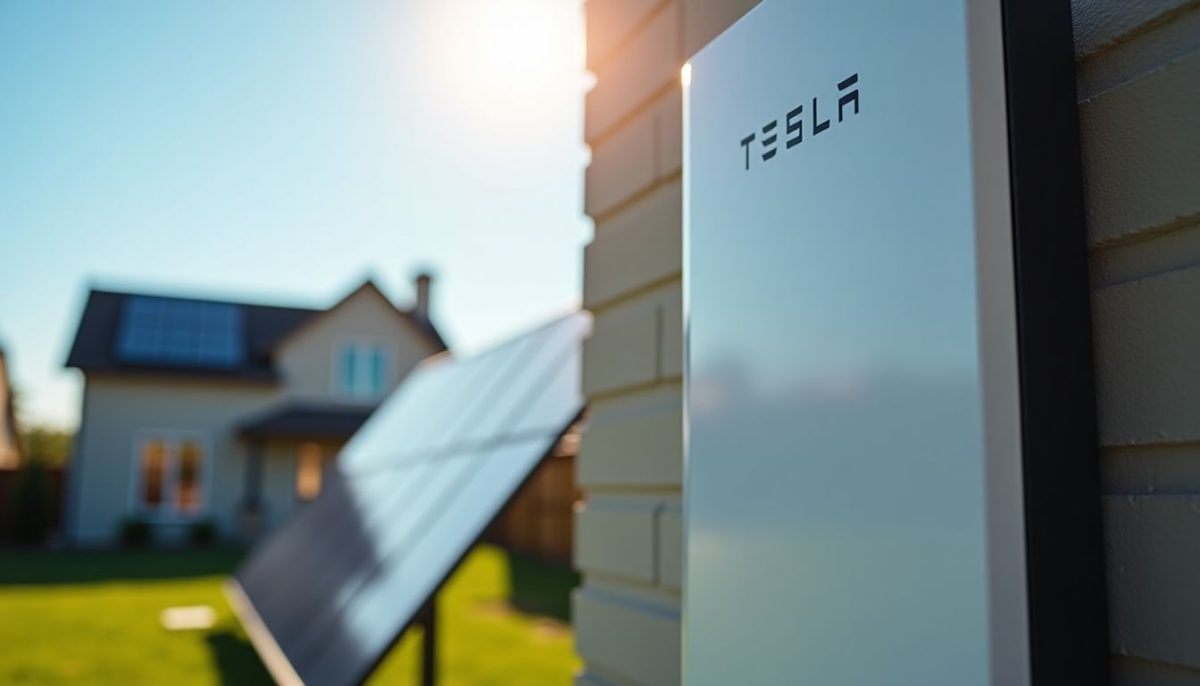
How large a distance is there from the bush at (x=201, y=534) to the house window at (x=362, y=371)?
4.94 meters

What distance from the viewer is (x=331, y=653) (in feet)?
13.0

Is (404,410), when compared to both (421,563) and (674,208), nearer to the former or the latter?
(421,563)

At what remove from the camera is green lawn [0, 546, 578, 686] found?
23.4 ft

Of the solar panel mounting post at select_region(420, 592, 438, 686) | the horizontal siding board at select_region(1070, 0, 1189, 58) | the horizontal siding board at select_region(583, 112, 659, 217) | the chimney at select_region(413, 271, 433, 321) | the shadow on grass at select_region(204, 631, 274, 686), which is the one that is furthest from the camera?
the chimney at select_region(413, 271, 433, 321)

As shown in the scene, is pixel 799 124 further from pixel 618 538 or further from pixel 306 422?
pixel 306 422

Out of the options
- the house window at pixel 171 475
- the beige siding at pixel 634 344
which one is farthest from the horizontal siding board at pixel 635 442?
the house window at pixel 171 475

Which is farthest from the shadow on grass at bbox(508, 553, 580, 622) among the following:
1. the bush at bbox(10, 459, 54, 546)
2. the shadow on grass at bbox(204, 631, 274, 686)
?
the bush at bbox(10, 459, 54, 546)

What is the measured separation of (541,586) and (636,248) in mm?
11579

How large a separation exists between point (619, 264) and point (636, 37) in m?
0.66

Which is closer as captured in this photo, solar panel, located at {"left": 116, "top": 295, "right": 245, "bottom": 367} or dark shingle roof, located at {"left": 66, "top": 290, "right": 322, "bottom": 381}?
dark shingle roof, located at {"left": 66, "top": 290, "right": 322, "bottom": 381}

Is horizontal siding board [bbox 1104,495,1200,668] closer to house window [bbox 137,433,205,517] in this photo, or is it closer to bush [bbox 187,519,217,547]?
bush [bbox 187,519,217,547]

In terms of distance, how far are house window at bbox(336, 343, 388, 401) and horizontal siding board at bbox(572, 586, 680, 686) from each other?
2344 cm

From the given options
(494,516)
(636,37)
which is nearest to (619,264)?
(636,37)

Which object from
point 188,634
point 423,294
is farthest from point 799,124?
point 423,294
